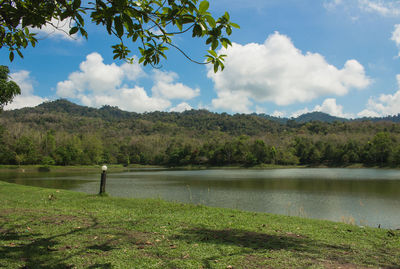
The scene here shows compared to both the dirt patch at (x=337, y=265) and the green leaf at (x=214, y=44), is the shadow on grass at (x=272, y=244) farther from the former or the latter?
the green leaf at (x=214, y=44)

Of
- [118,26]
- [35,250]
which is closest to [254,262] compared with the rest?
[35,250]

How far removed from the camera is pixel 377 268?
156 inches

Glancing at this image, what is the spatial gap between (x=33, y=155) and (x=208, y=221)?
70.8m

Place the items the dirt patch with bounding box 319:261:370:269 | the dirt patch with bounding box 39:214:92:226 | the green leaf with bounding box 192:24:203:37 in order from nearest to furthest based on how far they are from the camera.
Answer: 1. the green leaf with bounding box 192:24:203:37
2. the dirt patch with bounding box 319:261:370:269
3. the dirt patch with bounding box 39:214:92:226

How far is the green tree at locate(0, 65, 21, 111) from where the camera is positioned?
23369 mm

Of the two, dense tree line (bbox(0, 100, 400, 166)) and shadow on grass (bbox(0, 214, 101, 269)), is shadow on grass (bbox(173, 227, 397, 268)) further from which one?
dense tree line (bbox(0, 100, 400, 166))

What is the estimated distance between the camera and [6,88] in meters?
23.3

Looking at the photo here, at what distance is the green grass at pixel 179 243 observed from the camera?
3977 millimetres

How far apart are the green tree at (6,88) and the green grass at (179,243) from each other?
794 inches

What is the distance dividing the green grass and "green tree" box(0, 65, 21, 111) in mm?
20174

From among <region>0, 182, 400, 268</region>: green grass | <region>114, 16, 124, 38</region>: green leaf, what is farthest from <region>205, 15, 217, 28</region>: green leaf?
<region>0, 182, 400, 268</region>: green grass

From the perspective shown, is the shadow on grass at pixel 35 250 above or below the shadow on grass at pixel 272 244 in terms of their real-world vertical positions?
above

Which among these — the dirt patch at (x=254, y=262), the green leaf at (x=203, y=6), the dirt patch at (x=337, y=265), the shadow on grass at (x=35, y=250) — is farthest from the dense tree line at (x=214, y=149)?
the dirt patch at (x=337, y=265)

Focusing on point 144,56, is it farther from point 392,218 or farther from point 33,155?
point 33,155
